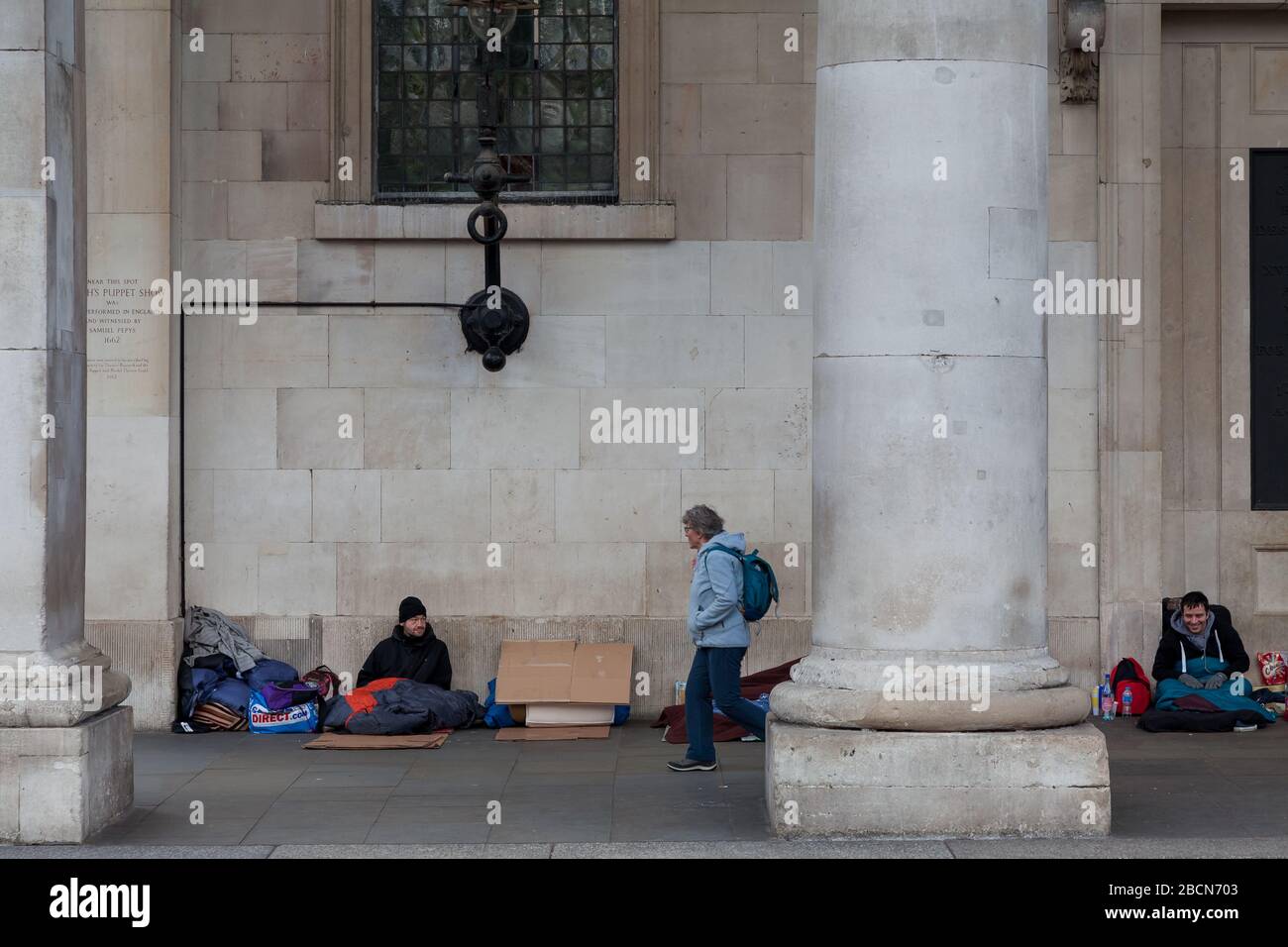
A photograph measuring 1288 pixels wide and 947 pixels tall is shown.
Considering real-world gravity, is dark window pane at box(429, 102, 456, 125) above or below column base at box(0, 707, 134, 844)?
above

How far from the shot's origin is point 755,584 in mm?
11086

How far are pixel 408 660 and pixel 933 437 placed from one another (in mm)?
5668

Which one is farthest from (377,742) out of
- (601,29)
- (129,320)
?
(601,29)

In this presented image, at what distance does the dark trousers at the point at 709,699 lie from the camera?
36.2 feet

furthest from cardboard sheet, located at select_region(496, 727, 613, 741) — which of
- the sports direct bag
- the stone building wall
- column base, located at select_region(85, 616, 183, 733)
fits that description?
column base, located at select_region(85, 616, 183, 733)

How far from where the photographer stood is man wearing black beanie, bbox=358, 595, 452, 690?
42.6 feet

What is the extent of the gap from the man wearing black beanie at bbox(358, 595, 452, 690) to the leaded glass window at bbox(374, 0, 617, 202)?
3570 millimetres

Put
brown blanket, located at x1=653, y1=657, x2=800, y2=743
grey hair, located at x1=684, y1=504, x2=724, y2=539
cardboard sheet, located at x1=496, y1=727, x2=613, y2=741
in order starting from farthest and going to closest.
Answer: cardboard sheet, located at x1=496, y1=727, x2=613, y2=741
brown blanket, located at x1=653, y1=657, x2=800, y2=743
grey hair, located at x1=684, y1=504, x2=724, y2=539

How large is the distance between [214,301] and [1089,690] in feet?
25.4

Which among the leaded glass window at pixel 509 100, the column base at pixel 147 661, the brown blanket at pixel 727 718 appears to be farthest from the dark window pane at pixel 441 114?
the brown blanket at pixel 727 718

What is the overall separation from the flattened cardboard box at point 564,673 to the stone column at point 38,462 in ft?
13.5

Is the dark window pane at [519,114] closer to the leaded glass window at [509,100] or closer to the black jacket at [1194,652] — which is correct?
the leaded glass window at [509,100]

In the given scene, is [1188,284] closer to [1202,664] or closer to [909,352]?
[1202,664]

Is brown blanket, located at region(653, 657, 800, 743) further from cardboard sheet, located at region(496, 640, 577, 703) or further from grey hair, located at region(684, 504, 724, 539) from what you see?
grey hair, located at region(684, 504, 724, 539)
